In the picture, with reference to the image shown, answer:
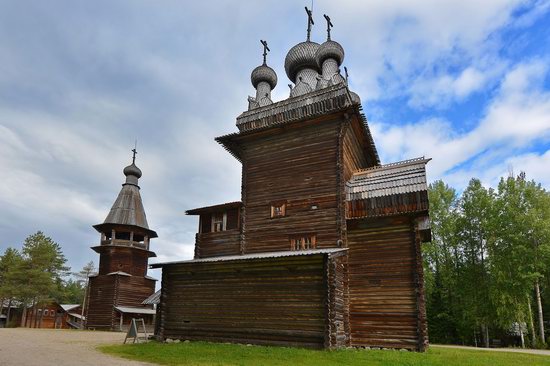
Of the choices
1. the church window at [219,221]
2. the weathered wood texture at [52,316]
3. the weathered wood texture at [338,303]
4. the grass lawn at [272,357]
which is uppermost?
the church window at [219,221]

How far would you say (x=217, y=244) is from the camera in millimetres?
22516

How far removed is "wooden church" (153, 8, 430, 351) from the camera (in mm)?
17391

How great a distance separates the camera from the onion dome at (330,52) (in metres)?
25.7

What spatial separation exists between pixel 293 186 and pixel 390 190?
5.07 m

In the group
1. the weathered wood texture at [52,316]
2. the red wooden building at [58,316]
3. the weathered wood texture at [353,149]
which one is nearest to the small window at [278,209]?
the weathered wood texture at [353,149]

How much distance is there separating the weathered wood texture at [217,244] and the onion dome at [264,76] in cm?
1209

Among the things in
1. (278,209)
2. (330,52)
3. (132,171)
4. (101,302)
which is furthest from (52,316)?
(330,52)

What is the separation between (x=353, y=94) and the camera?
27969 mm

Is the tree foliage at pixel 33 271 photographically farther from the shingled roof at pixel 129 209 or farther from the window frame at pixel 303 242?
the window frame at pixel 303 242

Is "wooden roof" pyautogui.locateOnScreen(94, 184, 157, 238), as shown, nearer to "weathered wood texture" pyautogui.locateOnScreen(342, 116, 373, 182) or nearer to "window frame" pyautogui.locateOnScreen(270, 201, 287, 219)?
"window frame" pyautogui.locateOnScreen(270, 201, 287, 219)

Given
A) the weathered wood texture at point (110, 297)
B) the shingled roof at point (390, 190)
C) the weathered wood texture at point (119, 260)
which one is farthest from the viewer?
the weathered wood texture at point (119, 260)

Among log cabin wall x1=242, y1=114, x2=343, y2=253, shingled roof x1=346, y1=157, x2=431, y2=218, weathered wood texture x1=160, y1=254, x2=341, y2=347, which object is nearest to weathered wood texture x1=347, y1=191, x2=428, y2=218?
shingled roof x1=346, y1=157, x2=431, y2=218

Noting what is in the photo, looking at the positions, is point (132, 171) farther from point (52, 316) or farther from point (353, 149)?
point (353, 149)

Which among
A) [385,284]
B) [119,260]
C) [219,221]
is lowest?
[385,284]
